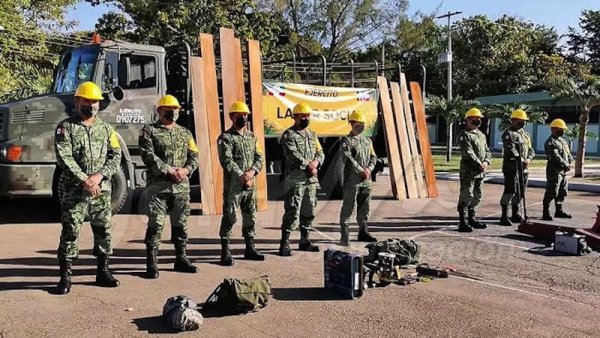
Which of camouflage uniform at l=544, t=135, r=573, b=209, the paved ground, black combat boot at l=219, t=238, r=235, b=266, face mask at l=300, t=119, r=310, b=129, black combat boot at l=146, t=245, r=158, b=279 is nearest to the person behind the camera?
the paved ground

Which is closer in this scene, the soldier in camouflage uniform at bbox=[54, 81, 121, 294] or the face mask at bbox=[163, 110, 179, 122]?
the soldier in camouflage uniform at bbox=[54, 81, 121, 294]

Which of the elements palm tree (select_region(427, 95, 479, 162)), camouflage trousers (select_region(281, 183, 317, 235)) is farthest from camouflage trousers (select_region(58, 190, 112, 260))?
palm tree (select_region(427, 95, 479, 162))

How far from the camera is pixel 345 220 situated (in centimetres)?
774

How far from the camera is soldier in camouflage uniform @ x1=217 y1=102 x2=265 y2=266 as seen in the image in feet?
22.1

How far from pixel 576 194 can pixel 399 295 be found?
413 inches

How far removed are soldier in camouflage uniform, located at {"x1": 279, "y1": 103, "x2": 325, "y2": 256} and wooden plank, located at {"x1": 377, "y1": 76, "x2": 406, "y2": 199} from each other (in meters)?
5.36

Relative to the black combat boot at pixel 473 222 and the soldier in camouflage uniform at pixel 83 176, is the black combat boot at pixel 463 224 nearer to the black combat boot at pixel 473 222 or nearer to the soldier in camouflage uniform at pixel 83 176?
the black combat boot at pixel 473 222

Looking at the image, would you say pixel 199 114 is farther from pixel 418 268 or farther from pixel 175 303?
pixel 175 303

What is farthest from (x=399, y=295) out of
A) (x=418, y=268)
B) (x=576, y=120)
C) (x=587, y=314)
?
(x=576, y=120)

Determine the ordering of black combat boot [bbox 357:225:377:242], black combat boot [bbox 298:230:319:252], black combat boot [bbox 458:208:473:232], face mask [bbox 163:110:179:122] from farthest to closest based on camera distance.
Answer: black combat boot [bbox 458:208:473:232]
black combat boot [bbox 357:225:377:242]
black combat boot [bbox 298:230:319:252]
face mask [bbox 163:110:179:122]

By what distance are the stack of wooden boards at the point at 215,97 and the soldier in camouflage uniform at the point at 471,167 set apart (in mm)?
3322

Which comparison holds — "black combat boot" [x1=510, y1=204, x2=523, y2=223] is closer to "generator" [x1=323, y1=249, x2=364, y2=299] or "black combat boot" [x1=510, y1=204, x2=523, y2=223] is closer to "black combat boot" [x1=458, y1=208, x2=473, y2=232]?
"black combat boot" [x1=458, y1=208, x2=473, y2=232]

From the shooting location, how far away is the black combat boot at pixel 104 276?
575 centimetres

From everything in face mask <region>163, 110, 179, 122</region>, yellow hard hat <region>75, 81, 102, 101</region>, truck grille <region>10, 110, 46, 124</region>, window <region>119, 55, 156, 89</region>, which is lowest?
face mask <region>163, 110, 179, 122</region>
